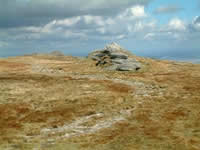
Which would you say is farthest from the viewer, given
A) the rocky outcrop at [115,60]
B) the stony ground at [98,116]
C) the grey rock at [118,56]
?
the grey rock at [118,56]

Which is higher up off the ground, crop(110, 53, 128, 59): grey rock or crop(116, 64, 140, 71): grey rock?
crop(110, 53, 128, 59): grey rock

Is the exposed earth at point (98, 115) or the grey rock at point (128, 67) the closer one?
the exposed earth at point (98, 115)

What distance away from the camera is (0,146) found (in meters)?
27.0

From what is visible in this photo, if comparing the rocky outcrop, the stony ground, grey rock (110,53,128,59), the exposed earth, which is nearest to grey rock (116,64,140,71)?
the rocky outcrop

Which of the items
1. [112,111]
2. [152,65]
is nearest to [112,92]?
[112,111]

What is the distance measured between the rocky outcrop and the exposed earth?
24.3 metres

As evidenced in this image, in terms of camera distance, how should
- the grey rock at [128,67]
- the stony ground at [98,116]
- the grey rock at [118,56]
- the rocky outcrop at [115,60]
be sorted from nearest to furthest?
1. the stony ground at [98,116]
2. the grey rock at [128,67]
3. the rocky outcrop at [115,60]
4. the grey rock at [118,56]

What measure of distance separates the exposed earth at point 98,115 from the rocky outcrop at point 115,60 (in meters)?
24.3

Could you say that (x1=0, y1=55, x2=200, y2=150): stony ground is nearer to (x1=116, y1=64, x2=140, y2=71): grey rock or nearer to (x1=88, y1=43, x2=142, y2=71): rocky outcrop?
(x1=116, y1=64, x2=140, y2=71): grey rock

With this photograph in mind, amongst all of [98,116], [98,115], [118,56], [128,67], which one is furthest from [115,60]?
[98,116]

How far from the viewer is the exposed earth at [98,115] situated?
92.2 feet

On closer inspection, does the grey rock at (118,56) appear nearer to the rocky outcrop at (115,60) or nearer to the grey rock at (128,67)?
the rocky outcrop at (115,60)

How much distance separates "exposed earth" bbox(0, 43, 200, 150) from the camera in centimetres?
2810

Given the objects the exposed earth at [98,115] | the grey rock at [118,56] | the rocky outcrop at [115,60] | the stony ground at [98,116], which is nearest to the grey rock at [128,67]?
the rocky outcrop at [115,60]
